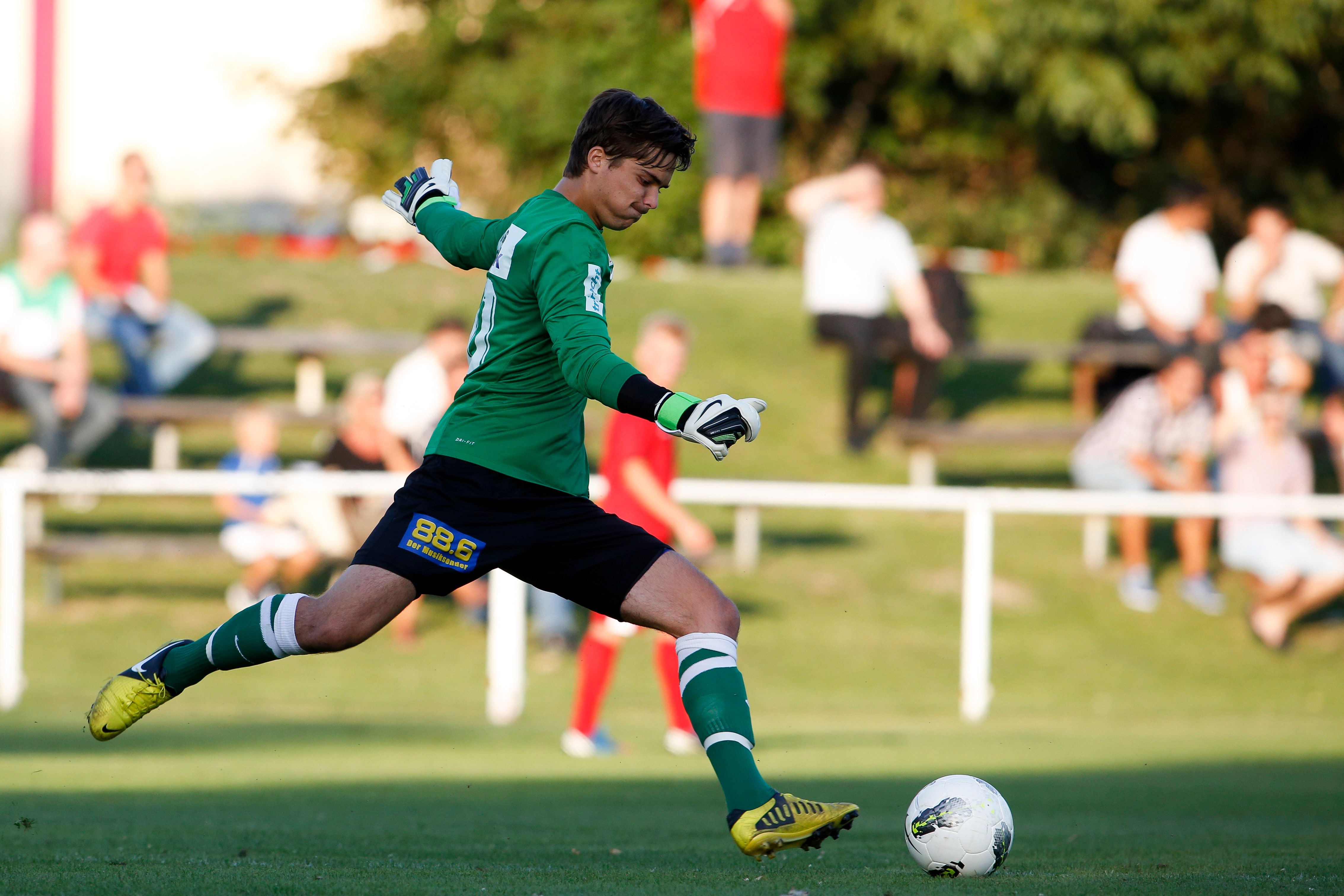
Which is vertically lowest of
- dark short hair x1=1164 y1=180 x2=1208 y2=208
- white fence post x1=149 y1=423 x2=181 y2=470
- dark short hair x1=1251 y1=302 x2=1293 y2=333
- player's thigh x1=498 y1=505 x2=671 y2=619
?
player's thigh x1=498 y1=505 x2=671 y2=619

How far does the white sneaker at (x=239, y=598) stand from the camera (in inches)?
414

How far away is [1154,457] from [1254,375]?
3.15ft

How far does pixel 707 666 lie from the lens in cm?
436

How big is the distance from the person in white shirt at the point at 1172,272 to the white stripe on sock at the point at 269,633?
9523 mm

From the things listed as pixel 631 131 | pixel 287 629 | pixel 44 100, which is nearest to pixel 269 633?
pixel 287 629

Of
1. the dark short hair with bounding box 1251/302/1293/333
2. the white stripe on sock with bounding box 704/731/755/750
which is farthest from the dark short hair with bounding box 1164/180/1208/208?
the white stripe on sock with bounding box 704/731/755/750

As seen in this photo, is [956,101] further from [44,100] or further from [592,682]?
[592,682]

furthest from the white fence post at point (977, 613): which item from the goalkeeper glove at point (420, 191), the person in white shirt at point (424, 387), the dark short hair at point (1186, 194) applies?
the goalkeeper glove at point (420, 191)

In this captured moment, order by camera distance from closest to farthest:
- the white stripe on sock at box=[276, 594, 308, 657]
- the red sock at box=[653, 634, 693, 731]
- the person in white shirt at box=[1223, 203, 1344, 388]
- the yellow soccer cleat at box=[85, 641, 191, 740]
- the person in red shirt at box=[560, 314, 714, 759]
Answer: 1. the white stripe on sock at box=[276, 594, 308, 657]
2. the yellow soccer cleat at box=[85, 641, 191, 740]
3. the person in red shirt at box=[560, 314, 714, 759]
4. the red sock at box=[653, 634, 693, 731]
5. the person in white shirt at box=[1223, 203, 1344, 388]

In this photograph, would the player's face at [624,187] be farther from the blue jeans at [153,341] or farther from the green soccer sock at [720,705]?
the blue jeans at [153,341]

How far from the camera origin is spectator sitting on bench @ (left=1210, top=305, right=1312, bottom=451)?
11383mm

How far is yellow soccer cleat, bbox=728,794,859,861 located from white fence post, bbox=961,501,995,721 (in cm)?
538

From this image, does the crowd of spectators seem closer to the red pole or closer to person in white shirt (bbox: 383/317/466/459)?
person in white shirt (bbox: 383/317/466/459)

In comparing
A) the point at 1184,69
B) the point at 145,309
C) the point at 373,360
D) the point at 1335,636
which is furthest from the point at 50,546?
the point at 1184,69
